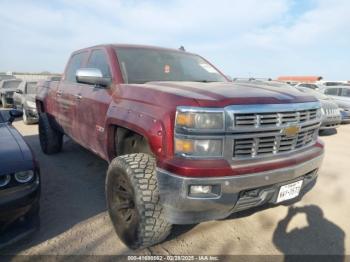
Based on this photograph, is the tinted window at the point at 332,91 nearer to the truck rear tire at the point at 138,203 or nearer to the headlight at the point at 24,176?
the truck rear tire at the point at 138,203

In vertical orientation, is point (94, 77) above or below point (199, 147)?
above

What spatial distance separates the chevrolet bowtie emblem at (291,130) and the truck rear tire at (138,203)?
1.16m

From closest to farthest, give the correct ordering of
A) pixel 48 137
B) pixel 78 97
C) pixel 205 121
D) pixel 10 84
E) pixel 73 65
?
pixel 205 121 → pixel 78 97 → pixel 73 65 → pixel 48 137 → pixel 10 84

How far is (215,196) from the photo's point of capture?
2350mm

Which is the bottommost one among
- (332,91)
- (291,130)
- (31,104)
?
(31,104)

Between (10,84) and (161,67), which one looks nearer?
(161,67)

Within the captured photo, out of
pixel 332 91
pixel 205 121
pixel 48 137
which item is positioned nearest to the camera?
pixel 205 121

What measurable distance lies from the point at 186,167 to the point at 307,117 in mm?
1432

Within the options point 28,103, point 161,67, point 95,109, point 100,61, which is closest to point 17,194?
point 95,109

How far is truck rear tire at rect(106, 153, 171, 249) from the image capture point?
255 cm

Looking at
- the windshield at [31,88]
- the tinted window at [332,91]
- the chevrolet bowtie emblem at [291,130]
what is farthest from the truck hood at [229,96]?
the tinted window at [332,91]

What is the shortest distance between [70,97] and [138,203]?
2566mm

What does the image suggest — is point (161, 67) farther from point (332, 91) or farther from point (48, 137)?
point (332, 91)

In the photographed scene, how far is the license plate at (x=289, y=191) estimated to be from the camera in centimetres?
272
